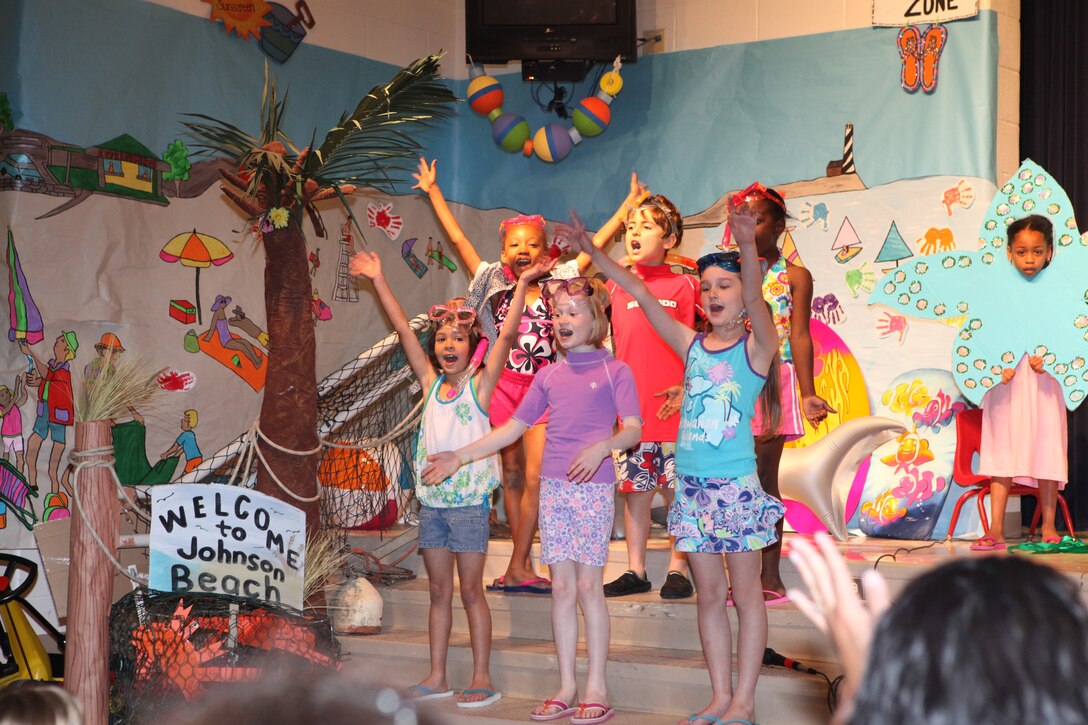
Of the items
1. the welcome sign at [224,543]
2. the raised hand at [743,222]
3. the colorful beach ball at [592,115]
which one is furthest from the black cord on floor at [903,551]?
the colorful beach ball at [592,115]

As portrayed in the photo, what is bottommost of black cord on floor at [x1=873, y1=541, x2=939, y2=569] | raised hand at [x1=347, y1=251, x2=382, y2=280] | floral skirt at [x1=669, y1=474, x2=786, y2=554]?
black cord on floor at [x1=873, y1=541, x2=939, y2=569]

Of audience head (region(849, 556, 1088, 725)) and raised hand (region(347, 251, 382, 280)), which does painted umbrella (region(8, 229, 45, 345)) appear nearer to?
raised hand (region(347, 251, 382, 280))

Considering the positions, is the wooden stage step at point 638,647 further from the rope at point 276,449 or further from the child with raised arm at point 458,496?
the rope at point 276,449

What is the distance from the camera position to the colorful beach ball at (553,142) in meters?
6.41

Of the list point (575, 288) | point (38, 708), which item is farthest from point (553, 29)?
point (38, 708)

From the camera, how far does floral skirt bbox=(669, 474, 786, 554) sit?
3312 millimetres

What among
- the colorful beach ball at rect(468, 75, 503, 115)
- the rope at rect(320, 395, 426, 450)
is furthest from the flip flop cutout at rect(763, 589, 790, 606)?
the colorful beach ball at rect(468, 75, 503, 115)

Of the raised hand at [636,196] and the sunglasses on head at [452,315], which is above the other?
the raised hand at [636,196]

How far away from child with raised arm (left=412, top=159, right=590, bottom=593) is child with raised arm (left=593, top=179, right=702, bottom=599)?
0.30m

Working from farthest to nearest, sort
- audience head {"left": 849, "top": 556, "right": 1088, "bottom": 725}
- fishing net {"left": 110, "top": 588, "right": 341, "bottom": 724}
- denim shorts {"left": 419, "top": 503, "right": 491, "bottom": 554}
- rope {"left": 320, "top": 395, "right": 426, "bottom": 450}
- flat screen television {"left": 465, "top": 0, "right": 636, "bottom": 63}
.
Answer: flat screen television {"left": 465, "top": 0, "right": 636, "bottom": 63}, rope {"left": 320, "top": 395, "right": 426, "bottom": 450}, denim shorts {"left": 419, "top": 503, "right": 491, "bottom": 554}, fishing net {"left": 110, "top": 588, "right": 341, "bottom": 724}, audience head {"left": 849, "top": 556, "right": 1088, "bottom": 725}

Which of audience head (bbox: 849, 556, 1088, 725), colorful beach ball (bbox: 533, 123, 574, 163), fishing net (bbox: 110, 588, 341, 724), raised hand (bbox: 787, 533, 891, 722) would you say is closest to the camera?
audience head (bbox: 849, 556, 1088, 725)

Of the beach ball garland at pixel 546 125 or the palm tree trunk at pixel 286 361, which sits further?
the beach ball garland at pixel 546 125

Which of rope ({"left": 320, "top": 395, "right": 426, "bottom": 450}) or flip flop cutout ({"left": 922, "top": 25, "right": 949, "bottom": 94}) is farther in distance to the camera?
flip flop cutout ({"left": 922, "top": 25, "right": 949, "bottom": 94})

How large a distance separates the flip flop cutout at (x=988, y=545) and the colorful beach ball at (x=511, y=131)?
3276 mm
